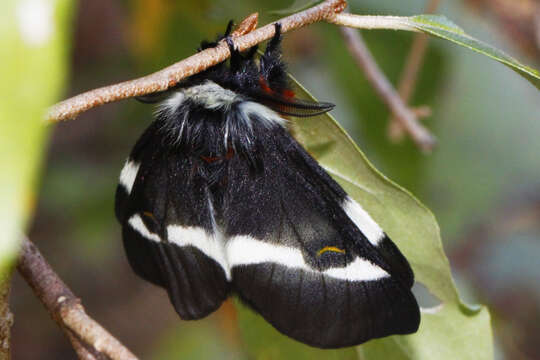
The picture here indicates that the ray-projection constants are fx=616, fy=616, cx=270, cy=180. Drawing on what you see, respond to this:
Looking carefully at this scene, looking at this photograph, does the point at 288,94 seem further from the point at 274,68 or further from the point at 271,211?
the point at 271,211

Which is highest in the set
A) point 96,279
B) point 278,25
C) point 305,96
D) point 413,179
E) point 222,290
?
point 278,25

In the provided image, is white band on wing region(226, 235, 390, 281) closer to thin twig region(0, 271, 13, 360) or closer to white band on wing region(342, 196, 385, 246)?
white band on wing region(342, 196, 385, 246)

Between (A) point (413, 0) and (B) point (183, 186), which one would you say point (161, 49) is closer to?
(A) point (413, 0)

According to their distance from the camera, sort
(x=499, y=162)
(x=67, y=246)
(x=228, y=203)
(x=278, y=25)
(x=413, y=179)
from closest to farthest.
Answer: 1. (x=278, y=25)
2. (x=228, y=203)
3. (x=413, y=179)
4. (x=67, y=246)
5. (x=499, y=162)

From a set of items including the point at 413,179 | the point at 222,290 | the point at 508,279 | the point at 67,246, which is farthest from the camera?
the point at 67,246

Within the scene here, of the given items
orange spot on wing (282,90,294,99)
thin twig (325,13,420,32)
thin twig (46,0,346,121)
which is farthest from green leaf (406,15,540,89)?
orange spot on wing (282,90,294,99)

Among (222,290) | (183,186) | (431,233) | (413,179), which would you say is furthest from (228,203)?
(413,179)

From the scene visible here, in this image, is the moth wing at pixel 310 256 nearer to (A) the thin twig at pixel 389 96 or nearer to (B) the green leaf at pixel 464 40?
(B) the green leaf at pixel 464 40
